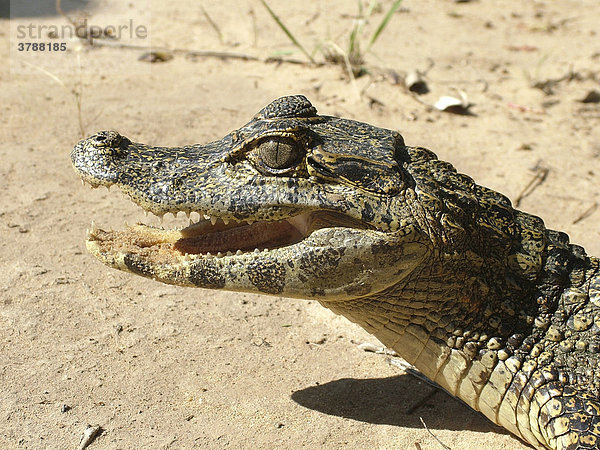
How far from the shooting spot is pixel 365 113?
21.6ft

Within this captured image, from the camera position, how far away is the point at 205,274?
3148mm

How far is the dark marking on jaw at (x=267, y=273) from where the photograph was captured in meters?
3.15

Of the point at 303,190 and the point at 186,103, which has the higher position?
the point at 303,190

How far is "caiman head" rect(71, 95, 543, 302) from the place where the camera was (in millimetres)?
3141

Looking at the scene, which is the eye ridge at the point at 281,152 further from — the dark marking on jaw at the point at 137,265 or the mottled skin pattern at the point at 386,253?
the dark marking on jaw at the point at 137,265

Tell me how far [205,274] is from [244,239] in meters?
0.35

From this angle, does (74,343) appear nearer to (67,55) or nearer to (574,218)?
(574,218)

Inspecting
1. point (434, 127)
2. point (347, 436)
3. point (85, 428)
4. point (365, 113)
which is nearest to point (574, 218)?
point (434, 127)

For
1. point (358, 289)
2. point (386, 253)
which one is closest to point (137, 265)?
point (358, 289)

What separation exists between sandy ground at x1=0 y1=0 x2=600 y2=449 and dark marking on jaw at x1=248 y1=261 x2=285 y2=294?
2.34 ft

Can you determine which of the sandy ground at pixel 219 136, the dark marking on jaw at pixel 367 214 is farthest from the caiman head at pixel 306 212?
the sandy ground at pixel 219 136

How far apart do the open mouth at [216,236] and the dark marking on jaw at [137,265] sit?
2.1 inches

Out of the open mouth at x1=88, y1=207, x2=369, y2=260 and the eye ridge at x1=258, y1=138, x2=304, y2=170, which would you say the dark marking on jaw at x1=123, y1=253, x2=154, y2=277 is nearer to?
the open mouth at x1=88, y1=207, x2=369, y2=260

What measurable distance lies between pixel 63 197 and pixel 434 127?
342cm
